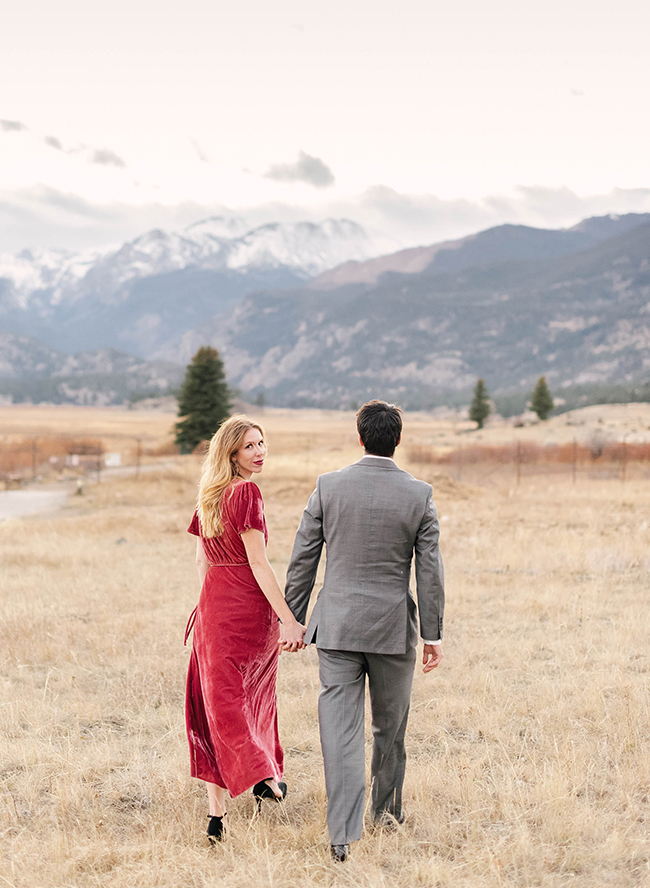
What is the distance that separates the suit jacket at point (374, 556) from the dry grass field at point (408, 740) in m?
1.09

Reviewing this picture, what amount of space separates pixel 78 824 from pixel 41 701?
7.31 feet

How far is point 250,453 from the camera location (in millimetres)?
4031

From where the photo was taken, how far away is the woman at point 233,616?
3.89 m

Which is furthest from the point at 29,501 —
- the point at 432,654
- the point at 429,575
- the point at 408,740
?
the point at 429,575

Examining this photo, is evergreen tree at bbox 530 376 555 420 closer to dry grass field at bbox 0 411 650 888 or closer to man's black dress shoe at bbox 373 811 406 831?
dry grass field at bbox 0 411 650 888

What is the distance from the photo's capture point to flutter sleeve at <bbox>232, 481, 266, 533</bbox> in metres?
3.86

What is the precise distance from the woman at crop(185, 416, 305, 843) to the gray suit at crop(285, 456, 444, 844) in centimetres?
26

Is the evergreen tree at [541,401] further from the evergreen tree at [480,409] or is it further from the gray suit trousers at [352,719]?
the gray suit trousers at [352,719]

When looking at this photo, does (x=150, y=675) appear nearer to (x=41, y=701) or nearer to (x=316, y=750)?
(x=41, y=701)

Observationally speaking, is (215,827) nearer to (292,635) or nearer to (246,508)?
(292,635)

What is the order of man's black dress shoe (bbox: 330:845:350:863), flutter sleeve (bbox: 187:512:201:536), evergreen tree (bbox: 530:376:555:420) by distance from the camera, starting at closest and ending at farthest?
man's black dress shoe (bbox: 330:845:350:863), flutter sleeve (bbox: 187:512:201:536), evergreen tree (bbox: 530:376:555:420)

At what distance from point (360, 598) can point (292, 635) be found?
431 millimetres

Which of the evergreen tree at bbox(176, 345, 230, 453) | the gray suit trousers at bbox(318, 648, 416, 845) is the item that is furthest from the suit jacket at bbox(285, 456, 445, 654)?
the evergreen tree at bbox(176, 345, 230, 453)

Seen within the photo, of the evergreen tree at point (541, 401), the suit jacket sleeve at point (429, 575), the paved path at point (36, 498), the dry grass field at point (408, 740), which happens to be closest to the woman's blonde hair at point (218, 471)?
the suit jacket sleeve at point (429, 575)
